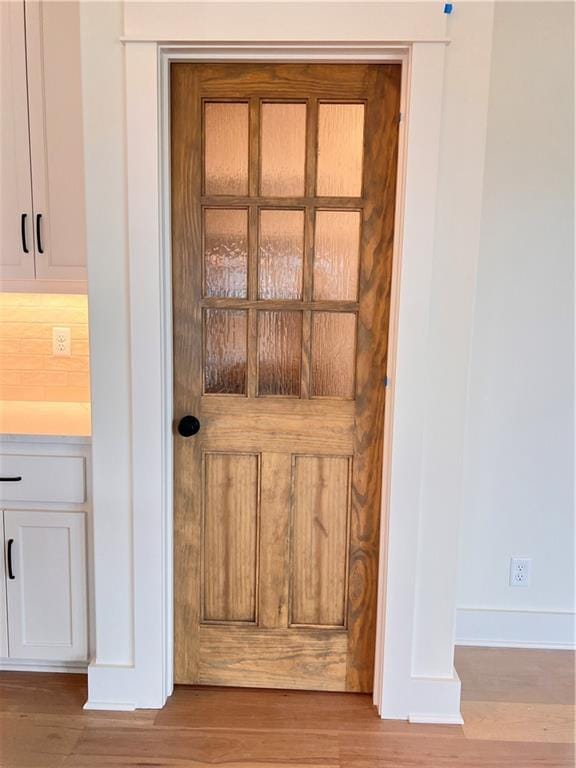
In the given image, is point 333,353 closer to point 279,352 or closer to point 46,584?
point 279,352

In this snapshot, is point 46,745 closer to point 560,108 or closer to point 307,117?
point 307,117

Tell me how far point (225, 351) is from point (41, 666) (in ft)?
4.43

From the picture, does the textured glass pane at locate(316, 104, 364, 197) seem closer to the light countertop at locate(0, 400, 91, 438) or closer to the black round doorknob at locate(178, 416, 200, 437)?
the black round doorknob at locate(178, 416, 200, 437)

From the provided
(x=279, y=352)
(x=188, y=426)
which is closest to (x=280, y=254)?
(x=279, y=352)

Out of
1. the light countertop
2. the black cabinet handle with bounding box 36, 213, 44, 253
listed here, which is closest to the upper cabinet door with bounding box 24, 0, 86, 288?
the black cabinet handle with bounding box 36, 213, 44, 253

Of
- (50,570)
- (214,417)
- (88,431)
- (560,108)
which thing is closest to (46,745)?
(50,570)

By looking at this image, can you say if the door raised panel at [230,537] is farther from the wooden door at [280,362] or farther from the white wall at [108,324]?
the white wall at [108,324]

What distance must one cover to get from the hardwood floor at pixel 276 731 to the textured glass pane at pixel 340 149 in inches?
68.4

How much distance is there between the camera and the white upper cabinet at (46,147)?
2.03m

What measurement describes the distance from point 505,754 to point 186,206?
2.01 meters

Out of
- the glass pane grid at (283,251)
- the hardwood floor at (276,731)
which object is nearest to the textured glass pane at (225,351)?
the glass pane grid at (283,251)

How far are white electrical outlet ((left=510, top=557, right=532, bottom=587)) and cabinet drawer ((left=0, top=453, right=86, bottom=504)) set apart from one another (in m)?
1.69

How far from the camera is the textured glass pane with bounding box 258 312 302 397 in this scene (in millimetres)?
2014

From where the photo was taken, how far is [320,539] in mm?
2104
